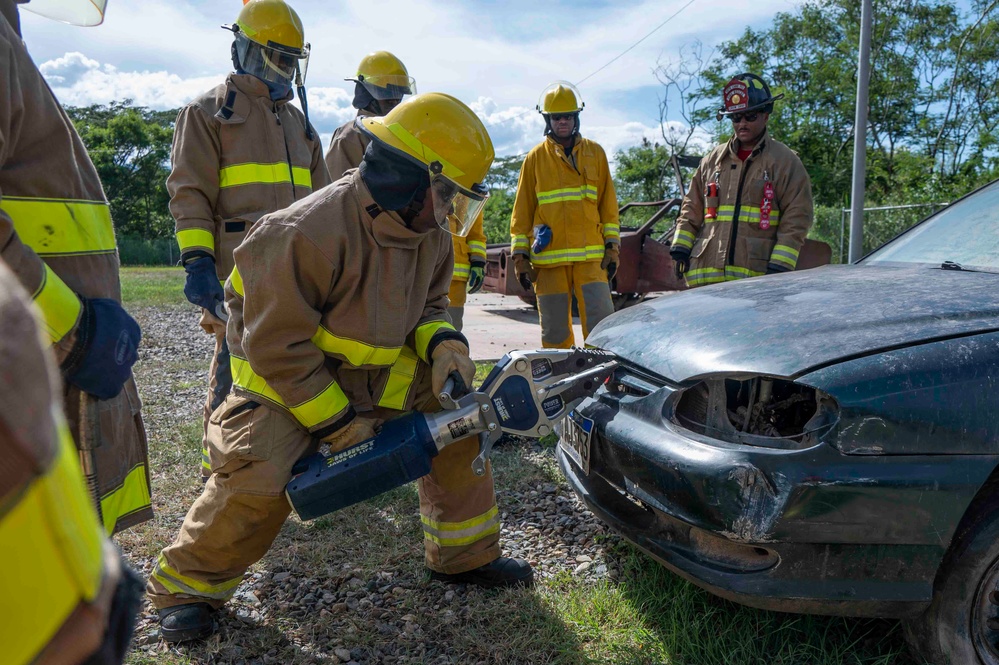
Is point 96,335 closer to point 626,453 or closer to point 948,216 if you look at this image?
point 626,453

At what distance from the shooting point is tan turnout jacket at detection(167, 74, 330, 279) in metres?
3.24

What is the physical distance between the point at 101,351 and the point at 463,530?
1.44 meters

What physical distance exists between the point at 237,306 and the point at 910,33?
23.4 metres

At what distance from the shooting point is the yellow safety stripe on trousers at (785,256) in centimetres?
428

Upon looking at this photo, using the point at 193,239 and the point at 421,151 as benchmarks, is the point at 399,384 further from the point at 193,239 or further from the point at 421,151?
the point at 193,239

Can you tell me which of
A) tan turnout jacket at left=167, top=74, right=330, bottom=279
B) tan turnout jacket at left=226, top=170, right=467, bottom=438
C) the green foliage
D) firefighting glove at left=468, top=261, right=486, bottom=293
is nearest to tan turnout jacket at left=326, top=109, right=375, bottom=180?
tan turnout jacket at left=167, top=74, right=330, bottom=279

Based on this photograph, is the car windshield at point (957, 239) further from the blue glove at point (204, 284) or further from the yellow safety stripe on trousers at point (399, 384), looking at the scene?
the blue glove at point (204, 284)

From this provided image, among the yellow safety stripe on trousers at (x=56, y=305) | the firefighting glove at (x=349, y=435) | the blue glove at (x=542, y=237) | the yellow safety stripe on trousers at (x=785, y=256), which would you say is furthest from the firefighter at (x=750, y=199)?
the yellow safety stripe on trousers at (x=56, y=305)

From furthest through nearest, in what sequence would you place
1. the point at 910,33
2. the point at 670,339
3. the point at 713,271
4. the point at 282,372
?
the point at 910,33 → the point at 713,271 → the point at 670,339 → the point at 282,372

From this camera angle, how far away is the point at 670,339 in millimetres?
2400

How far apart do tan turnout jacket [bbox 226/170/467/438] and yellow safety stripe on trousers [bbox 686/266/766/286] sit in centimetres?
250

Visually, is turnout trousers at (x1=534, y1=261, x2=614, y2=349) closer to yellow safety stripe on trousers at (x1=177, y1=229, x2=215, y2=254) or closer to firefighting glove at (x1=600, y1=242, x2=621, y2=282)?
firefighting glove at (x1=600, y1=242, x2=621, y2=282)

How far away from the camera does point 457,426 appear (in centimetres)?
236

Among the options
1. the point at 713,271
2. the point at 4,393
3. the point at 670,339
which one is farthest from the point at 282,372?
the point at 713,271
